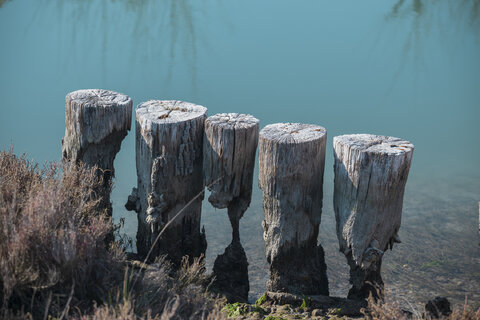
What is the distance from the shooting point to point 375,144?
13.9 feet

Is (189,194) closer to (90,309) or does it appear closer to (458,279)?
(90,309)

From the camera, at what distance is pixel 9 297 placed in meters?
3.37

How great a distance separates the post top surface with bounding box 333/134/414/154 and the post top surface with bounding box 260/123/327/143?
19cm

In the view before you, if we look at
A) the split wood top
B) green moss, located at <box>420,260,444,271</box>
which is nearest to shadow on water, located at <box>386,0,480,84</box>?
green moss, located at <box>420,260,444,271</box>

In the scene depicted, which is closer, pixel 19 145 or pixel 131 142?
pixel 19 145

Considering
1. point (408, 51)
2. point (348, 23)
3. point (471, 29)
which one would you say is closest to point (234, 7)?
point (348, 23)

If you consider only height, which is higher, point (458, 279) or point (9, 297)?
point (9, 297)

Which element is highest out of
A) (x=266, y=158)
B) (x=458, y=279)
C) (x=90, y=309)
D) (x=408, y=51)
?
(x=408, y=51)

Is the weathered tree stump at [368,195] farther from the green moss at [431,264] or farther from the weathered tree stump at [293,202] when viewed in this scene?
the green moss at [431,264]

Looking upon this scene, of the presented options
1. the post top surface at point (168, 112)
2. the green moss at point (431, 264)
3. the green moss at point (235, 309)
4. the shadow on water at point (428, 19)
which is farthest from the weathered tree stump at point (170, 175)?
the shadow on water at point (428, 19)

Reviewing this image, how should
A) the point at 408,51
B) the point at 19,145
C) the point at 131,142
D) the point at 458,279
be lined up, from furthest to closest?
the point at 408,51, the point at 131,142, the point at 19,145, the point at 458,279

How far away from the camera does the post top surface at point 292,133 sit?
427 cm

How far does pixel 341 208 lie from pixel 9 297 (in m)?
2.54

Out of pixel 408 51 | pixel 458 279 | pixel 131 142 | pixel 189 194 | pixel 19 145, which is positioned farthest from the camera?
pixel 408 51
